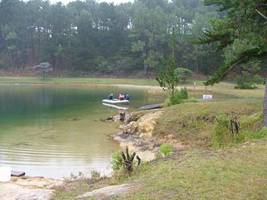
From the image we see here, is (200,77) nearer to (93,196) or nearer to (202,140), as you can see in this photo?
(202,140)

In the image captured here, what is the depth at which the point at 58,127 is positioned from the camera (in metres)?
26.4

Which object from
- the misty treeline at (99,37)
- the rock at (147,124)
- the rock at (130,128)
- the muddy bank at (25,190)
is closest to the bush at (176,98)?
the rock at (147,124)

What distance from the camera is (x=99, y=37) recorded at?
78562 millimetres

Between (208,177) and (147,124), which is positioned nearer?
(208,177)

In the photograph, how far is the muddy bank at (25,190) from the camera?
10227mm

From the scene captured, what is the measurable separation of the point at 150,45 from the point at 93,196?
64.5 meters

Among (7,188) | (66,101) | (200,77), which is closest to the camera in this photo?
(7,188)

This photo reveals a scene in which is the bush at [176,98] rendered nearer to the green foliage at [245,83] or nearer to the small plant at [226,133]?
the small plant at [226,133]

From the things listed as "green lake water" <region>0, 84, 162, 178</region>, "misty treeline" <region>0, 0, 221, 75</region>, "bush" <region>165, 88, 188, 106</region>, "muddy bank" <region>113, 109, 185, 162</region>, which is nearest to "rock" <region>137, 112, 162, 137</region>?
"muddy bank" <region>113, 109, 185, 162</region>

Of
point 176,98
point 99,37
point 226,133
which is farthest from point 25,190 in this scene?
point 99,37

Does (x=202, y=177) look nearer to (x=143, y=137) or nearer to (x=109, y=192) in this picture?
(x=109, y=192)

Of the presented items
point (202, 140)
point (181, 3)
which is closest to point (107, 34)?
point (181, 3)

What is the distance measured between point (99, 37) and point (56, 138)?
57161mm

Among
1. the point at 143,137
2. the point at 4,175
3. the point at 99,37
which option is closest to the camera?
the point at 4,175
